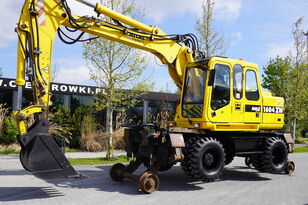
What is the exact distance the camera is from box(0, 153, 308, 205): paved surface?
582cm

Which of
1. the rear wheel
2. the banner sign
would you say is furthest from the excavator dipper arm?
the banner sign

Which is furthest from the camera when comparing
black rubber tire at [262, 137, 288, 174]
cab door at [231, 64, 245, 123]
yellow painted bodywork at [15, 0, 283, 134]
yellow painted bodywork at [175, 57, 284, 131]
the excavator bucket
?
black rubber tire at [262, 137, 288, 174]

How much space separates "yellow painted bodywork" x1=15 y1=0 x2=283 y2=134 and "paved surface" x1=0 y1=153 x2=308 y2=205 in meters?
1.40

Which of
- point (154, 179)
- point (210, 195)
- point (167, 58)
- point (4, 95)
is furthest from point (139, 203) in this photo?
point (4, 95)

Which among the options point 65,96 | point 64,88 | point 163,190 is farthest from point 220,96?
point 65,96

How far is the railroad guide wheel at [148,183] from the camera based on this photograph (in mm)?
6266

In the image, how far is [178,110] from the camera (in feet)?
27.0

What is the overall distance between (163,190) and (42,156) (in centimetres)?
273

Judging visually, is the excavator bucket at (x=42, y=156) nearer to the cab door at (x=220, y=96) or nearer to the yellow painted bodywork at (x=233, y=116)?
the yellow painted bodywork at (x=233, y=116)

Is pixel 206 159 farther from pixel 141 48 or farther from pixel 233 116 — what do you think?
pixel 141 48

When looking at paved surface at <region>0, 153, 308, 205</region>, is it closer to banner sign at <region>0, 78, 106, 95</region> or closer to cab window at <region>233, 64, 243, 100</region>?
cab window at <region>233, 64, 243, 100</region>

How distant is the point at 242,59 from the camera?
848cm

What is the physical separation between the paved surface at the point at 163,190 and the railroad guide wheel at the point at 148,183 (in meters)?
0.11

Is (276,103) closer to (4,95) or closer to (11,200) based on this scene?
(11,200)
